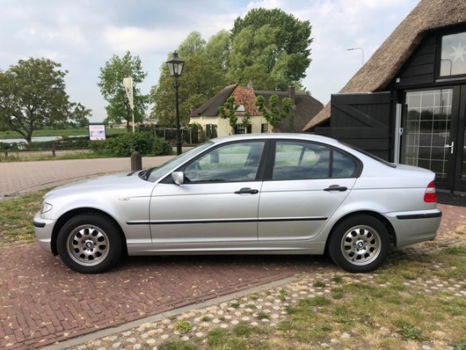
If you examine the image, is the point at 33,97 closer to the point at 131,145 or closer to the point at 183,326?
the point at 131,145

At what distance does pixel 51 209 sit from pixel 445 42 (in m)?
8.66

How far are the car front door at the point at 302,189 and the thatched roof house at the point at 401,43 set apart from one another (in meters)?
5.53

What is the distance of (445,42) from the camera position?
28.0 feet

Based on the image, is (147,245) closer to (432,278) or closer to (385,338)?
(385,338)

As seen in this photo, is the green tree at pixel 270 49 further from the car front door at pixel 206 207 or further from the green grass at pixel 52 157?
the car front door at pixel 206 207

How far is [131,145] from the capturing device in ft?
80.6

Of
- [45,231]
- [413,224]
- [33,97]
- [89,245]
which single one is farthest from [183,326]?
[33,97]

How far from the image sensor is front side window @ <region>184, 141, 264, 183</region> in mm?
4543

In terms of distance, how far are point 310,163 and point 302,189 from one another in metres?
0.36

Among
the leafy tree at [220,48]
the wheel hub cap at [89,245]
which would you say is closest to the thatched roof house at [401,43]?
the wheel hub cap at [89,245]

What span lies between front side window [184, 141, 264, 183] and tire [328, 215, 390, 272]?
124 cm

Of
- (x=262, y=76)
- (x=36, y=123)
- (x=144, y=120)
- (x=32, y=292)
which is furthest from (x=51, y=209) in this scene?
(x=262, y=76)

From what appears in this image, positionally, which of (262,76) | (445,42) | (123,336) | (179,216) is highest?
(262,76)

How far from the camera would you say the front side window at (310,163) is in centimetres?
455
